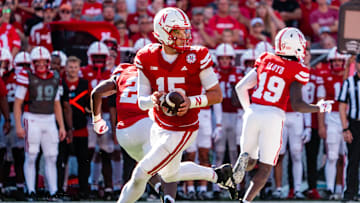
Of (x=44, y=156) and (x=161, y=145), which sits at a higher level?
(x=161, y=145)

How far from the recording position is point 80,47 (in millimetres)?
9820

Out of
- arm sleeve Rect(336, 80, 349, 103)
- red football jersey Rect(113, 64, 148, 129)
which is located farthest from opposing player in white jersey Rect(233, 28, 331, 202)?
arm sleeve Rect(336, 80, 349, 103)

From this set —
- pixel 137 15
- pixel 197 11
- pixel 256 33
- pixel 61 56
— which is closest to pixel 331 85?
pixel 256 33

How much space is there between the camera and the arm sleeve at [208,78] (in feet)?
19.2

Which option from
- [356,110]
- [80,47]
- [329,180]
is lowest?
[329,180]

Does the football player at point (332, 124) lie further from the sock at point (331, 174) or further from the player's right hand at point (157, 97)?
the player's right hand at point (157, 97)

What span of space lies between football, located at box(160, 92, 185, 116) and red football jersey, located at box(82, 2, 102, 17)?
555cm

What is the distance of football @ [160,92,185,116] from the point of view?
220 inches

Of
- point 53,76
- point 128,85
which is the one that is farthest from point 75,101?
point 128,85

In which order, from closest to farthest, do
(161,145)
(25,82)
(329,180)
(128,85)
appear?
1. (161,145)
2. (128,85)
3. (25,82)
4. (329,180)

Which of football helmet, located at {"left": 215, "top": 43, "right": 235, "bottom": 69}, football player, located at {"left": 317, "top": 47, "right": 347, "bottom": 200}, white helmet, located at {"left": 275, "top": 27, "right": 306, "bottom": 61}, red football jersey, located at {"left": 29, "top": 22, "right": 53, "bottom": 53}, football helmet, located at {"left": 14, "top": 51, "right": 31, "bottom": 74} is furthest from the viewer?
red football jersey, located at {"left": 29, "top": 22, "right": 53, "bottom": 53}

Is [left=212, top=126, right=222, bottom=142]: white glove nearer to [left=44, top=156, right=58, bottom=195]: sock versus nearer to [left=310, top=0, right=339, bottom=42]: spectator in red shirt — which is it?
[left=44, top=156, right=58, bottom=195]: sock

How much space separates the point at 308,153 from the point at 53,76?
3.39 meters

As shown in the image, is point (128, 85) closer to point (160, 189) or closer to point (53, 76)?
point (160, 189)
